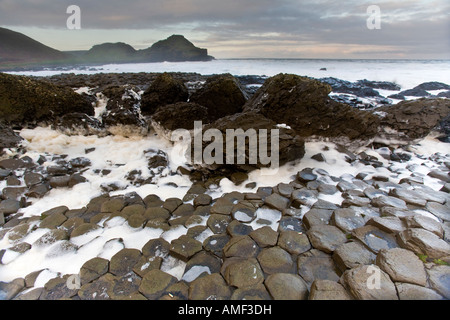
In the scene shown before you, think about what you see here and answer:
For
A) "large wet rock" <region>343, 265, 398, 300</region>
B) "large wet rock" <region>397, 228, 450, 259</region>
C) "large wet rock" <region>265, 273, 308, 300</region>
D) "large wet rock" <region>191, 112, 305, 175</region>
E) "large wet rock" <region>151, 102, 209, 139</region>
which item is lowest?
"large wet rock" <region>265, 273, 308, 300</region>

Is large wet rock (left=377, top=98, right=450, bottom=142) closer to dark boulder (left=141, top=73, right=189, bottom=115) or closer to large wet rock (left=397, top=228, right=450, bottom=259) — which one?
large wet rock (left=397, top=228, right=450, bottom=259)

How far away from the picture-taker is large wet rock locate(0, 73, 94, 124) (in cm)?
505

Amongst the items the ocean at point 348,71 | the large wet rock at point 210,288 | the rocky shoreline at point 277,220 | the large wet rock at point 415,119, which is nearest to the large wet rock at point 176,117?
the rocky shoreline at point 277,220

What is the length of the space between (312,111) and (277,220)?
8.95 ft

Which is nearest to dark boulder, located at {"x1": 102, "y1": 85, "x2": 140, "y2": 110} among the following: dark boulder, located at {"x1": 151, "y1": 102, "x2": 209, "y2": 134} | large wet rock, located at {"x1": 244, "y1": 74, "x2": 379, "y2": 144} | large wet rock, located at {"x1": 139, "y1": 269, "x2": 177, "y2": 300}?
dark boulder, located at {"x1": 151, "y1": 102, "x2": 209, "y2": 134}

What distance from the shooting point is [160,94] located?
241 inches

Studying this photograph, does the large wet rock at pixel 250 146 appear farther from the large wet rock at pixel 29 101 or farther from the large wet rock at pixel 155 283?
the large wet rock at pixel 29 101

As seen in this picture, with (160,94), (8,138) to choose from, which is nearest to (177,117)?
(160,94)

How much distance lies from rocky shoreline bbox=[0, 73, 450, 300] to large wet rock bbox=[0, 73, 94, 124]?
300 mm

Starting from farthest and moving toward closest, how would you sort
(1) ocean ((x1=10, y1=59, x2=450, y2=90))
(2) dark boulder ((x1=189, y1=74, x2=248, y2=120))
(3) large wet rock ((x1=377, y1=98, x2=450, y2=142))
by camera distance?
(1) ocean ((x1=10, y1=59, x2=450, y2=90)) < (2) dark boulder ((x1=189, y1=74, x2=248, y2=120)) < (3) large wet rock ((x1=377, y1=98, x2=450, y2=142))

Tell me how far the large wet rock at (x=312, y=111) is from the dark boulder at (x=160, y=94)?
8.88 ft

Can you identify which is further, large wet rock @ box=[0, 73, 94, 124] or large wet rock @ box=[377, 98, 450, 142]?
large wet rock @ box=[0, 73, 94, 124]

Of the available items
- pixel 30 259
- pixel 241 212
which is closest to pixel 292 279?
pixel 241 212
